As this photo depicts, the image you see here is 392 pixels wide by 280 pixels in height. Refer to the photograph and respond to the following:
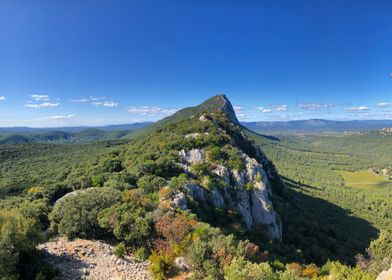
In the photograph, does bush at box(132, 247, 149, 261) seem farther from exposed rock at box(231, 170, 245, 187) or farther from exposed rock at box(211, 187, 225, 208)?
exposed rock at box(231, 170, 245, 187)

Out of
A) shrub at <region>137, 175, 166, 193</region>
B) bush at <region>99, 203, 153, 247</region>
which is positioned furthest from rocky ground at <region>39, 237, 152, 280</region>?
shrub at <region>137, 175, 166, 193</region>

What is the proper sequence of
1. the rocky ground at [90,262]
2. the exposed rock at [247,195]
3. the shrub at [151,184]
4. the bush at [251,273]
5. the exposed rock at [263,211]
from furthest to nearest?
1. the exposed rock at [263,211]
2. the exposed rock at [247,195]
3. the shrub at [151,184]
4. the rocky ground at [90,262]
5. the bush at [251,273]

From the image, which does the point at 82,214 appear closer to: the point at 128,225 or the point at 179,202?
the point at 128,225

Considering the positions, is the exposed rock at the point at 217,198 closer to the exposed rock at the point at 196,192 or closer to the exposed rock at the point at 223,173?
the exposed rock at the point at 196,192

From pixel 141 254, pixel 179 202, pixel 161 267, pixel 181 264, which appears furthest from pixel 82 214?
pixel 179 202

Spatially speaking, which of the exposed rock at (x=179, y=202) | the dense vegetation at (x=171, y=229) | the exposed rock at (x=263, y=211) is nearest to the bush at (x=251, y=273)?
the dense vegetation at (x=171, y=229)

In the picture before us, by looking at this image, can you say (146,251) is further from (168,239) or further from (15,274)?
(15,274)
